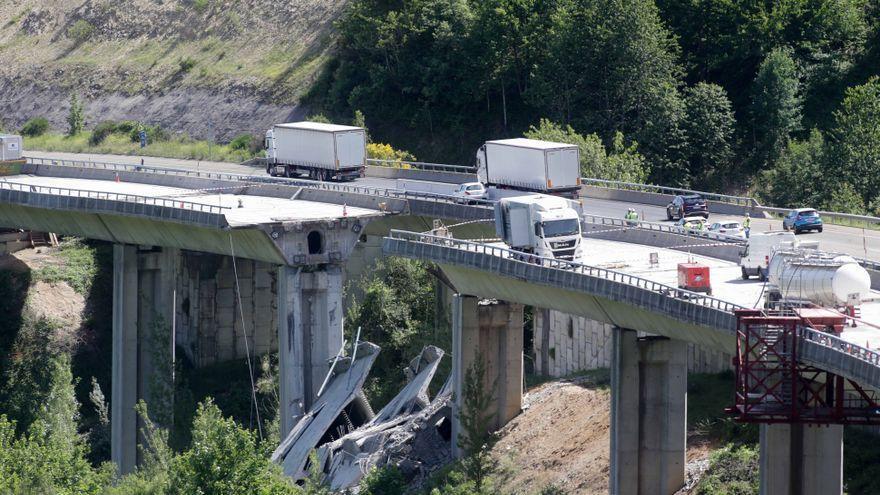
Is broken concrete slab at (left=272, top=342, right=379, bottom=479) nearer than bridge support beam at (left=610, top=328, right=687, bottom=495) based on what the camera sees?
No

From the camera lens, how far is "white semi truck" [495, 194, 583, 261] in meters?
56.3

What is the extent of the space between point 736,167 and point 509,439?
123ft

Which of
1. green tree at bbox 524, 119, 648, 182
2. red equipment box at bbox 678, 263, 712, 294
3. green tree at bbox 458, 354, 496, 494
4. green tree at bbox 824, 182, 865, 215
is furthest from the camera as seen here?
green tree at bbox 524, 119, 648, 182

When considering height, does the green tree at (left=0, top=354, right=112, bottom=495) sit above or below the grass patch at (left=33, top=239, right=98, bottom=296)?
below

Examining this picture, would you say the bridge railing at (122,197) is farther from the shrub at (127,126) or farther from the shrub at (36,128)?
the shrub at (36,128)

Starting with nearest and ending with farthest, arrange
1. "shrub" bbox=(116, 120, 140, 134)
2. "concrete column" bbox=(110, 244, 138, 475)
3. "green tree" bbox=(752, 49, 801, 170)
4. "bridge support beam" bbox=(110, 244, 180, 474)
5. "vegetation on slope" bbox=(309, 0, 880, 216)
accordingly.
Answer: "bridge support beam" bbox=(110, 244, 180, 474)
"concrete column" bbox=(110, 244, 138, 475)
"vegetation on slope" bbox=(309, 0, 880, 216)
"green tree" bbox=(752, 49, 801, 170)
"shrub" bbox=(116, 120, 140, 134)

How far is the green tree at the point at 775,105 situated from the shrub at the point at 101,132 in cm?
5643

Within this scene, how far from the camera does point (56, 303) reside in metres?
94.2

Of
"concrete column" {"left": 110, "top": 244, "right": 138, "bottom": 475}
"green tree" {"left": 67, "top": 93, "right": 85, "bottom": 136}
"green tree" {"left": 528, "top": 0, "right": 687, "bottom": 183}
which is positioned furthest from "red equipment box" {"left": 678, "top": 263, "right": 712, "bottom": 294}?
"green tree" {"left": 67, "top": 93, "right": 85, "bottom": 136}

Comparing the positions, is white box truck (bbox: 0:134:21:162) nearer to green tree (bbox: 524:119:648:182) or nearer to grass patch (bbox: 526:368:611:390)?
green tree (bbox: 524:119:648:182)

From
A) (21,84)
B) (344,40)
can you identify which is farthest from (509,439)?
(21,84)

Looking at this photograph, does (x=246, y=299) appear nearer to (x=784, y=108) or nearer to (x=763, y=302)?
(x=784, y=108)

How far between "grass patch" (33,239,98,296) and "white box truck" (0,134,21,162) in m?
6.75

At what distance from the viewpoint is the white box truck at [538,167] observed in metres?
74.4
